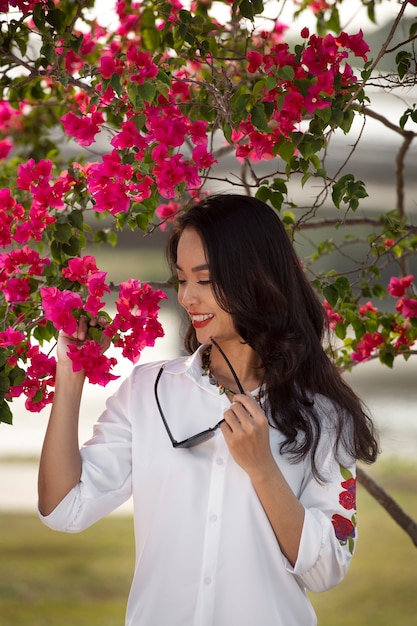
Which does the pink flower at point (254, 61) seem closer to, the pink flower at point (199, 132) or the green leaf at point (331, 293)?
the pink flower at point (199, 132)

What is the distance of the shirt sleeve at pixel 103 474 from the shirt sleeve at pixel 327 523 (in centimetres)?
32

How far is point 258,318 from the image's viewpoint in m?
1.72

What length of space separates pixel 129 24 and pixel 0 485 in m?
3.68

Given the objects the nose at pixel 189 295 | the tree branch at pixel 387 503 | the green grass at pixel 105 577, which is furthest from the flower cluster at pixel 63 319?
the green grass at pixel 105 577

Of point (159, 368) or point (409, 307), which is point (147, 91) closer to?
point (159, 368)

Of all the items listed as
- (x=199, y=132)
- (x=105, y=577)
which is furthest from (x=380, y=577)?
(x=199, y=132)

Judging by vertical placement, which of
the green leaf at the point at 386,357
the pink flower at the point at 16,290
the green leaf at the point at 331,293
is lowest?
the green leaf at the point at 386,357

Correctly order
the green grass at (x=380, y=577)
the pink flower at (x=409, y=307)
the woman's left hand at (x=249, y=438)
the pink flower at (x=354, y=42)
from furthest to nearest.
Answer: the green grass at (x=380, y=577) → the pink flower at (x=409, y=307) → the pink flower at (x=354, y=42) → the woman's left hand at (x=249, y=438)

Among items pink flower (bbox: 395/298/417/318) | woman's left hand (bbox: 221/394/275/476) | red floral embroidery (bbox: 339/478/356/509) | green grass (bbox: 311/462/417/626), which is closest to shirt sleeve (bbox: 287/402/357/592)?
red floral embroidery (bbox: 339/478/356/509)

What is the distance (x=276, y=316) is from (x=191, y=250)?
0.20 m

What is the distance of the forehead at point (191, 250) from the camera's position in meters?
1.71

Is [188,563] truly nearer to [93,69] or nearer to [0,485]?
[93,69]

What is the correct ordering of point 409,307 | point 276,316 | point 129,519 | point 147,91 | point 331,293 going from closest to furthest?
point 276,316 → point 147,91 → point 331,293 → point 409,307 → point 129,519

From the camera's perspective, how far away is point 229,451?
164cm
